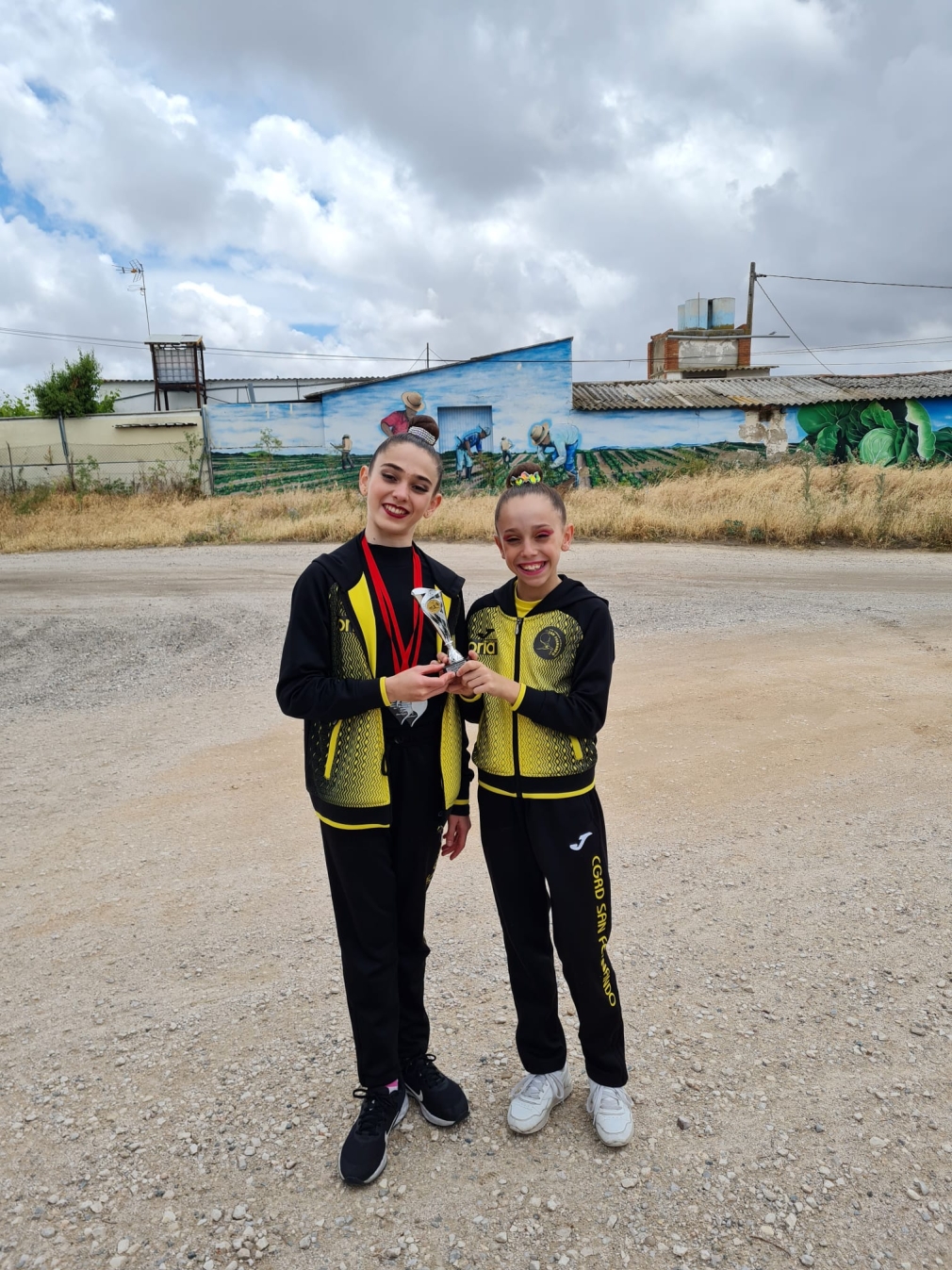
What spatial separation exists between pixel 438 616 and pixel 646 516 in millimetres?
14860

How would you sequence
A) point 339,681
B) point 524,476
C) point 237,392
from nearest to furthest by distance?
1. point 339,681
2. point 524,476
3. point 237,392

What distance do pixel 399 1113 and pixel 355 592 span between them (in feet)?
5.09

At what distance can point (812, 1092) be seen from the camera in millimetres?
2535

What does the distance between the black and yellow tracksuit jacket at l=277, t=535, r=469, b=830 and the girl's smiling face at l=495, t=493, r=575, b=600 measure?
0.43m

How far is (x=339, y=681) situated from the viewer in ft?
7.22

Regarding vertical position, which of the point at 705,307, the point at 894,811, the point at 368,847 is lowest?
the point at 894,811

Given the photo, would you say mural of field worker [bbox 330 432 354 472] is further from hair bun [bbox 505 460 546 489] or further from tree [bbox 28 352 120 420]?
hair bun [bbox 505 460 546 489]

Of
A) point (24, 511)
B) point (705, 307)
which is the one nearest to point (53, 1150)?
point (24, 511)

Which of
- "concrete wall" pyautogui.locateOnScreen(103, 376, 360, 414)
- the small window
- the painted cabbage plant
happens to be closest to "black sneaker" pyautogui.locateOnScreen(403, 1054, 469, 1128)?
the small window

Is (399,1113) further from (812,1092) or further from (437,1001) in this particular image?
(812,1092)

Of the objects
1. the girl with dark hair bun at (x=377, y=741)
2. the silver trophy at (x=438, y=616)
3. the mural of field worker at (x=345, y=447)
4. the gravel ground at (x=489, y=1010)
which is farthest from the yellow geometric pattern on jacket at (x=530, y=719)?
the mural of field worker at (x=345, y=447)

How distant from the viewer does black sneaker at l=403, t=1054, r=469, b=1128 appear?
245 cm

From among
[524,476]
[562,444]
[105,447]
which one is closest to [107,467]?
[105,447]

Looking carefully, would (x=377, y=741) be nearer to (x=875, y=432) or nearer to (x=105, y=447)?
(x=105, y=447)
